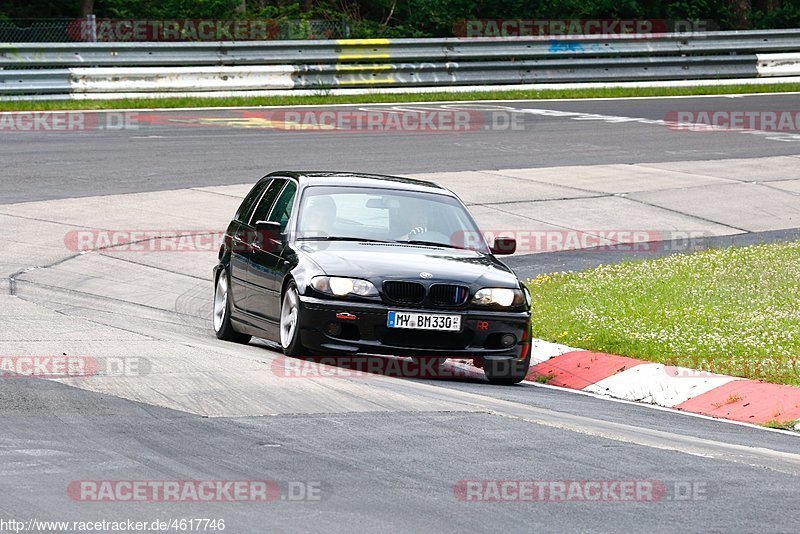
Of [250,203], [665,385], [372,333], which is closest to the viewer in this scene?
[372,333]

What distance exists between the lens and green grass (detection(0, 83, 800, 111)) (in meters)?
26.5

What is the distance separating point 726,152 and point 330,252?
1527 centimetres

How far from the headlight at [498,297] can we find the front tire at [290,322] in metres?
1.27

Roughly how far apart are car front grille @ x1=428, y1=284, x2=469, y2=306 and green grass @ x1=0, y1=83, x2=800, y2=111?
17078 mm

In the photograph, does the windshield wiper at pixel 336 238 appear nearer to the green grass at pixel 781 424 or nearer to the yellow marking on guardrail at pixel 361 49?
the green grass at pixel 781 424

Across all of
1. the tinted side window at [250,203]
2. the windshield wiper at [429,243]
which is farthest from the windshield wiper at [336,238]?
the tinted side window at [250,203]

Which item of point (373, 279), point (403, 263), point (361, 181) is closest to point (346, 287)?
point (373, 279)

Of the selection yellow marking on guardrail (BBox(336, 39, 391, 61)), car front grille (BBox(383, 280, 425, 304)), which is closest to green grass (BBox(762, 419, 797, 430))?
car front grille (BBox(383, 280, 425, 304))

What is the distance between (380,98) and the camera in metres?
29.8

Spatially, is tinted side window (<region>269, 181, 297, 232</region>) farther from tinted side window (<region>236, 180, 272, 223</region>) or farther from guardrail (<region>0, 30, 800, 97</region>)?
guardrail (<region>0, 30, 800, 97</region>)

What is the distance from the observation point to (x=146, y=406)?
26.3 ft

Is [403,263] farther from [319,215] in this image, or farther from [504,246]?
[504,246]

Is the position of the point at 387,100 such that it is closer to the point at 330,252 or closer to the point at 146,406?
the point at 330,252

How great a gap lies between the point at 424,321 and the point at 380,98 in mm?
20018
